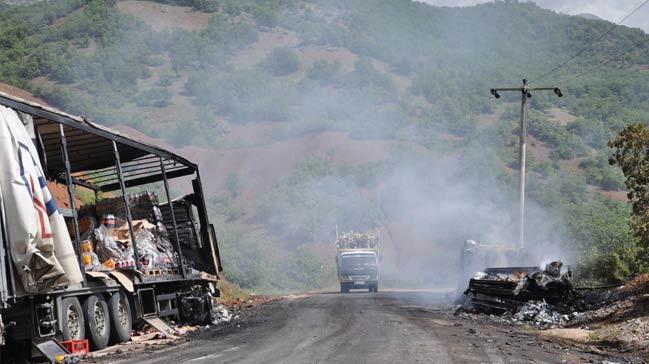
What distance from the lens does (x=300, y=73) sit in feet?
408

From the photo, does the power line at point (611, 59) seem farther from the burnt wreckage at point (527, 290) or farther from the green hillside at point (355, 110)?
the burnt wreckage at point (527, 290)

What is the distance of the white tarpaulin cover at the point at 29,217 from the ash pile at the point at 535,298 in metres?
12.6

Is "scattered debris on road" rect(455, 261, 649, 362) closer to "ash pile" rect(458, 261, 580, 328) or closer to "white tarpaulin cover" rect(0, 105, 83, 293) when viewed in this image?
"ash pile" rect(458, 261, 580, 328)

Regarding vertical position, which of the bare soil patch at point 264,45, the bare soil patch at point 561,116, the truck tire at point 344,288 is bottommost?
the truck tire at point 344,288

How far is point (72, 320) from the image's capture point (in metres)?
15.2

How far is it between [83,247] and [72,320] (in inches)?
119

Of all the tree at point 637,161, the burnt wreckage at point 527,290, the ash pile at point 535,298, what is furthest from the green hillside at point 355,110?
the ash pile at point 535,298

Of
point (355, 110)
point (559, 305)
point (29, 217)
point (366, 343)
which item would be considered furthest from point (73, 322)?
point (355, 110)

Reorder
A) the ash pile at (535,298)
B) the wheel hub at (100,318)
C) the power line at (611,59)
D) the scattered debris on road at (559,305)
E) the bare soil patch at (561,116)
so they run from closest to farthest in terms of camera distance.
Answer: the wheel hub at (100,318) → the scattered debris on road at (559,305) → the ash pile at (535,298) → the bare soil patch at (561,116) → the power line at (611,59)

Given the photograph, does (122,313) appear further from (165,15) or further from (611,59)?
(165,15)

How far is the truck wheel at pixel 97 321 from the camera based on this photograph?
1581cm

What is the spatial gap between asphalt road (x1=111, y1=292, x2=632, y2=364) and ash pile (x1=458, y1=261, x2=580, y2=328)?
45.3 inches

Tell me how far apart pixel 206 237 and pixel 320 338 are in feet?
29.4

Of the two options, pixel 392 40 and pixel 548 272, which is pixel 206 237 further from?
pixel 392 40
